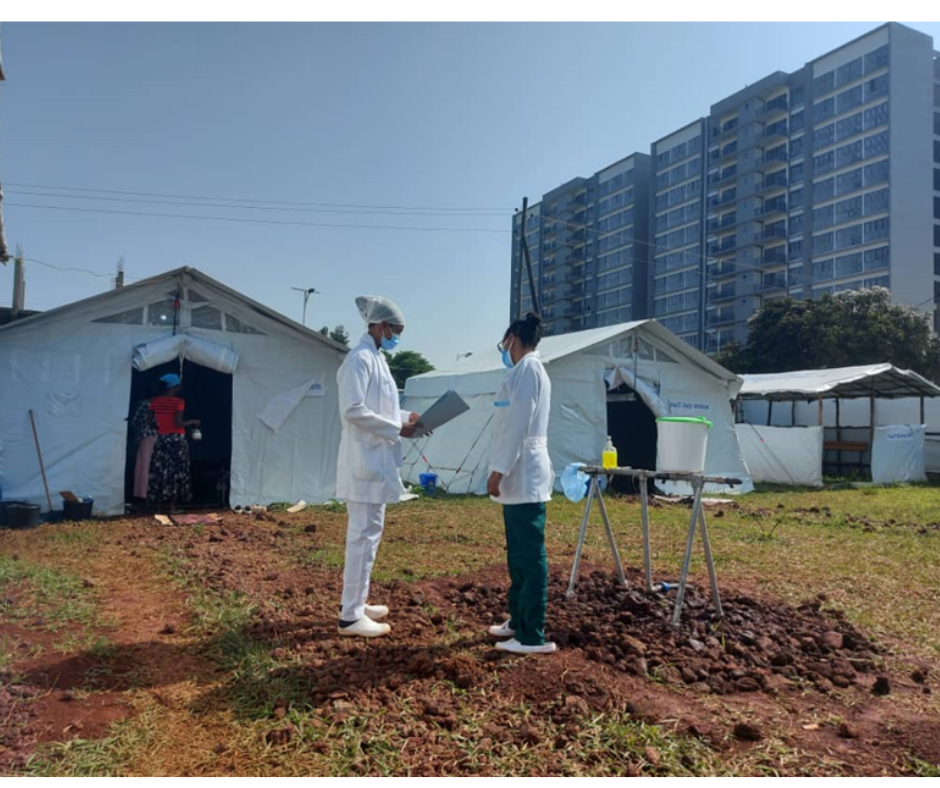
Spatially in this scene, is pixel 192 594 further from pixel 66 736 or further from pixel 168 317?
pixel 168 317

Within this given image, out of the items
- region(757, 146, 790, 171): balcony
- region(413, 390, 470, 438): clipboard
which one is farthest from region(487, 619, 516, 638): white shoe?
region(757, 146, 790, 171): balcony

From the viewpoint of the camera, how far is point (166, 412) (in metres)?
9.22

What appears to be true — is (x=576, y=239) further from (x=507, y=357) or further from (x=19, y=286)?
(x=507, y=357)

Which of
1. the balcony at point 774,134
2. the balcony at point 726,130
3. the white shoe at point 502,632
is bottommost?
the white shoe at point 502,632

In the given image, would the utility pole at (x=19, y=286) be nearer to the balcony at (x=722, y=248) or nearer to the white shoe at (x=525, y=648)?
the white shoe at (x=525, y=648)

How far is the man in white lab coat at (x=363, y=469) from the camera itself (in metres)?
3.80

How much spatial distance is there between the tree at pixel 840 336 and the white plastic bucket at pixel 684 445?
83.1 ft

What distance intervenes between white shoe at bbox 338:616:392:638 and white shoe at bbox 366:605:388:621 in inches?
9.6

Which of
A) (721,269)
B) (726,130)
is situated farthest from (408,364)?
(726,130)

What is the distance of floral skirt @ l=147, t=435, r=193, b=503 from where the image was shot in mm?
9383

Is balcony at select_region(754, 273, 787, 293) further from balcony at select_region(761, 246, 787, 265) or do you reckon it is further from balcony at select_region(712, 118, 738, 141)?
balcony at select_region(712, 118, 738, 141)

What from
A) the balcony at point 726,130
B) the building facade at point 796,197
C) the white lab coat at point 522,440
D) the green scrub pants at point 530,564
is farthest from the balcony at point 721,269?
the green scrub pants at point 530,564

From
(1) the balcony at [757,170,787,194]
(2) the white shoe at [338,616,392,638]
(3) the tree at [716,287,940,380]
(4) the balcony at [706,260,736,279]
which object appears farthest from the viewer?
(4) the balcony at [706,260,736,279]

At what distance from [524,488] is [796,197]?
53.6 m
